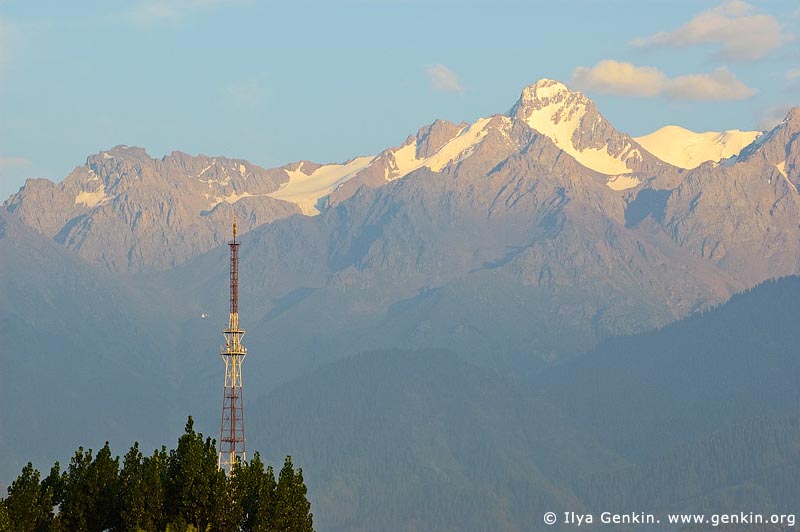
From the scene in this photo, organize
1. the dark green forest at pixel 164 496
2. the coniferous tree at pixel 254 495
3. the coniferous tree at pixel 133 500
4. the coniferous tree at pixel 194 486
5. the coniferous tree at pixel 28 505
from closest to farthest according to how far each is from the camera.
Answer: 1. the coniferous tree at pixel 28 505
2. the coniferous tree at pixel 133 500
3. the dark green forest at pixel 164 496
4. the coniferous tree at pixel 194 486
5. the coniferous tree at pixel 254 495

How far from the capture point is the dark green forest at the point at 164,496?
98.8 m

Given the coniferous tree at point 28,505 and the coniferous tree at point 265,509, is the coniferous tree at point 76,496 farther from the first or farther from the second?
the coniferous tree at point 265,509

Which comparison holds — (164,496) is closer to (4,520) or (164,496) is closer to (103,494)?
(103,494)

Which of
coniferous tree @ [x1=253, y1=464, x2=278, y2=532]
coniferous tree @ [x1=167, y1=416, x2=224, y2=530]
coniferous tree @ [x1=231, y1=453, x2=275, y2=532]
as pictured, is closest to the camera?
coniferous tree @ [x1=167, y1=416, x2=224, y2=530]

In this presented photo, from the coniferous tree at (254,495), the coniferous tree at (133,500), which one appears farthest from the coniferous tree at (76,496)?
the coniferous tree at (254,495)

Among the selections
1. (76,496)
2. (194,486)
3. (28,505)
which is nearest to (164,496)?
(194,486)

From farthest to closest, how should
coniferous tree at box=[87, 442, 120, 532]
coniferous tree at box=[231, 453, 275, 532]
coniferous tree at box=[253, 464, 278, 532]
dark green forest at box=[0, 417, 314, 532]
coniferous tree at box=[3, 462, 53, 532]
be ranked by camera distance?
coniferous tree at box=[87, 442, 120, 532], coniferous tree at box=[231, 453, 275, 532], coniferous tree at box=[253, 464, 278, 532], dark green forest at box=[0, 417, 314, 532], coniferous tree at box=[3, 462, 53, 532]

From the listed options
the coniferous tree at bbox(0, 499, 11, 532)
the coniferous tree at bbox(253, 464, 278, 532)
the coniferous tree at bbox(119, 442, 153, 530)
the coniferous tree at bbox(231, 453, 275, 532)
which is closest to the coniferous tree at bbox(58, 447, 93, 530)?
the coniferous tree at bbox(119, 442, 153, 530)

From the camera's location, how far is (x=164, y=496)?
100562mm

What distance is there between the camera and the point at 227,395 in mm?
115562

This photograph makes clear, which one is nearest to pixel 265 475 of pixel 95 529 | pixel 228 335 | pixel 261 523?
pixel 261 523

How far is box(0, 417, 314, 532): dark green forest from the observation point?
98.8m

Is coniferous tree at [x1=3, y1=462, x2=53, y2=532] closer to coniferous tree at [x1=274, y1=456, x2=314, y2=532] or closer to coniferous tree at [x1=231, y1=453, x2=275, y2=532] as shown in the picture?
coniferous tree at [x1=231, y1=453, x2=275, y2=532]

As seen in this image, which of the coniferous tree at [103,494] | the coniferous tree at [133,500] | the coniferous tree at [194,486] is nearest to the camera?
the coniferous tree at [133,500]
